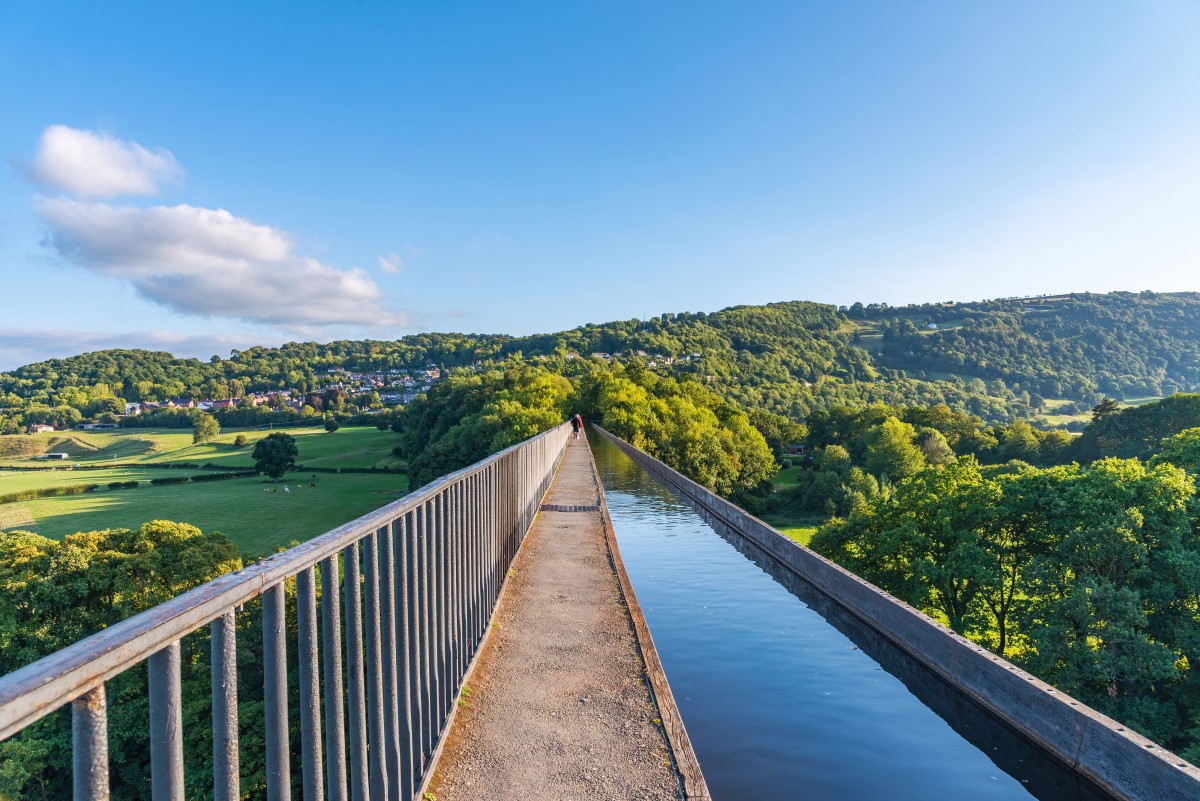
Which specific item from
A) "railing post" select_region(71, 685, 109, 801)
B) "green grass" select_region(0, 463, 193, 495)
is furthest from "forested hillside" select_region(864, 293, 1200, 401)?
"railing post" select_region(71, 685, 109, 801)

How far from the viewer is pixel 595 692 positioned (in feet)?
14.1

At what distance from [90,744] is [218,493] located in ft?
Result: 286

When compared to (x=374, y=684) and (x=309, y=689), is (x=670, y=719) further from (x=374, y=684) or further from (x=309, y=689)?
(x=309, y=689)

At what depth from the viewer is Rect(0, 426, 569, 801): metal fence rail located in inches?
43.4

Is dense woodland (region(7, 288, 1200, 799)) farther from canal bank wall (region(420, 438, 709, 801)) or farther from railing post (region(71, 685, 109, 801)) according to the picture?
railing post (region(71, 685, 109, 801))

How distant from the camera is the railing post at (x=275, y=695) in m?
1.75

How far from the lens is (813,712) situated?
15.1 ft

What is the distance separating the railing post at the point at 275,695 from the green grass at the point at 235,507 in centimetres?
5272

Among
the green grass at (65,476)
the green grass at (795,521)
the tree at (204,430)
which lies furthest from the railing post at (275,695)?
the tree at (204,430)

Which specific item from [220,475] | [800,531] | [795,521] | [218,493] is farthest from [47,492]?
[795,521]

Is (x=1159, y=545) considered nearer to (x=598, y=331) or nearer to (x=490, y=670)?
(x=490, y=670)

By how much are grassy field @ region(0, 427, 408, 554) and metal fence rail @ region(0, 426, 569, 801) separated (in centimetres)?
3499

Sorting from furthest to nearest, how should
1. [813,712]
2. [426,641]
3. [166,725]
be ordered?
[813,712] → [426,641] → [166,725]

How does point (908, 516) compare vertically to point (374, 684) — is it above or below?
below
